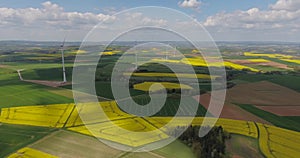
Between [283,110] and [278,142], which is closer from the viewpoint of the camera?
[278,142]

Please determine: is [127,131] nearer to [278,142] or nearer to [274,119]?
[278,142]

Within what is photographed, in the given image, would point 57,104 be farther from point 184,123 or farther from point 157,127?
point 184,123

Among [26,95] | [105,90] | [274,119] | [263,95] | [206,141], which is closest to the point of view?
[206,141]

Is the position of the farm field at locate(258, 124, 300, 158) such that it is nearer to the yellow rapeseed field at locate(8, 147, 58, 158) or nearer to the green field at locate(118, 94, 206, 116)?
the green field at locate(118, 94, 206, 116)

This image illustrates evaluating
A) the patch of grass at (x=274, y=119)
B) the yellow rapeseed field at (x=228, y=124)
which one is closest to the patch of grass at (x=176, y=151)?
the yellow rapeseed field at (x=228, y=124)

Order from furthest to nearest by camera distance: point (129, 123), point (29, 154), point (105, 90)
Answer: point (105, 90)
point (129, 123)
point (29, 154)

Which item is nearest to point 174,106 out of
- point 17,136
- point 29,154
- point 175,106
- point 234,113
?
point 175,106
